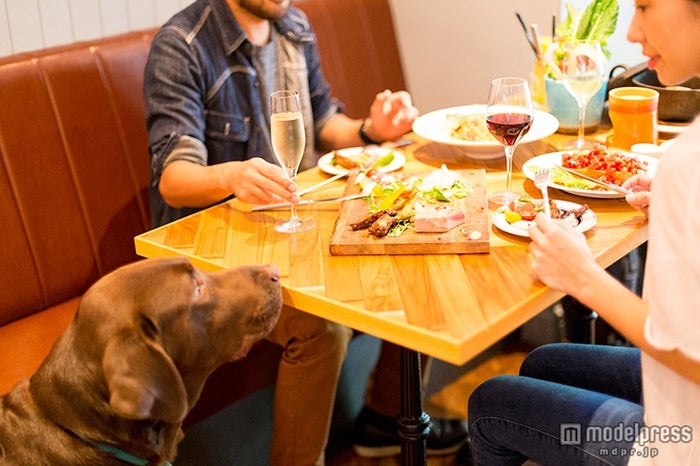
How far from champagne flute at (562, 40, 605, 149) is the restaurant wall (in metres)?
1.26

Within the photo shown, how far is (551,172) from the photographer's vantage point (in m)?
2.08

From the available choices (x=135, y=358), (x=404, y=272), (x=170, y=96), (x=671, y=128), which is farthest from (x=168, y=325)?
(x=671, y=128)

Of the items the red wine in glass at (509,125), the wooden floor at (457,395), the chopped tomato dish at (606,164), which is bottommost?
the wooden floor at (457,395)

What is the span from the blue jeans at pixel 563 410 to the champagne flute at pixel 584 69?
2.32 ft

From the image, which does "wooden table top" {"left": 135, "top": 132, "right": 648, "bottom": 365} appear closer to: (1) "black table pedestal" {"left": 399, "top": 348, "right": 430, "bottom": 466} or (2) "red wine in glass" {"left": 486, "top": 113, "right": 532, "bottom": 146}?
(2) "red wine in glass" {"left": 486, "top": 113, "right": 532, "bottom": 146}

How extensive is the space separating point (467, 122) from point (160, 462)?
48.8 inches

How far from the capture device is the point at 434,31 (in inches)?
156

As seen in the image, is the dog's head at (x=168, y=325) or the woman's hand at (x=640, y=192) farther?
the woman's hand at (x=640, y=192)

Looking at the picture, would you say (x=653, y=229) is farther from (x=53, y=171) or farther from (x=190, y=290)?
(x=53, y=171)

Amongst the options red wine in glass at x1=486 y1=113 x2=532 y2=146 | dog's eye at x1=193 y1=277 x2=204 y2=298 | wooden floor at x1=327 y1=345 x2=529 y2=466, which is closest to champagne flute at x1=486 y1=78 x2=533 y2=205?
red wine in glass at x1=486 y1=113 x2=532 y2=146

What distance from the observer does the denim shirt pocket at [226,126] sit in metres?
2.46

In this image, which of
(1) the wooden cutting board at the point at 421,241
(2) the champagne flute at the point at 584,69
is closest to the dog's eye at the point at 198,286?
(1) the wooden cutting board at the point at 421,241

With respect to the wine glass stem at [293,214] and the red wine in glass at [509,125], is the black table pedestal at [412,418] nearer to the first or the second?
the wine glass stem at [293,214]

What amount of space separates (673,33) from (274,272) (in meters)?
0.82
